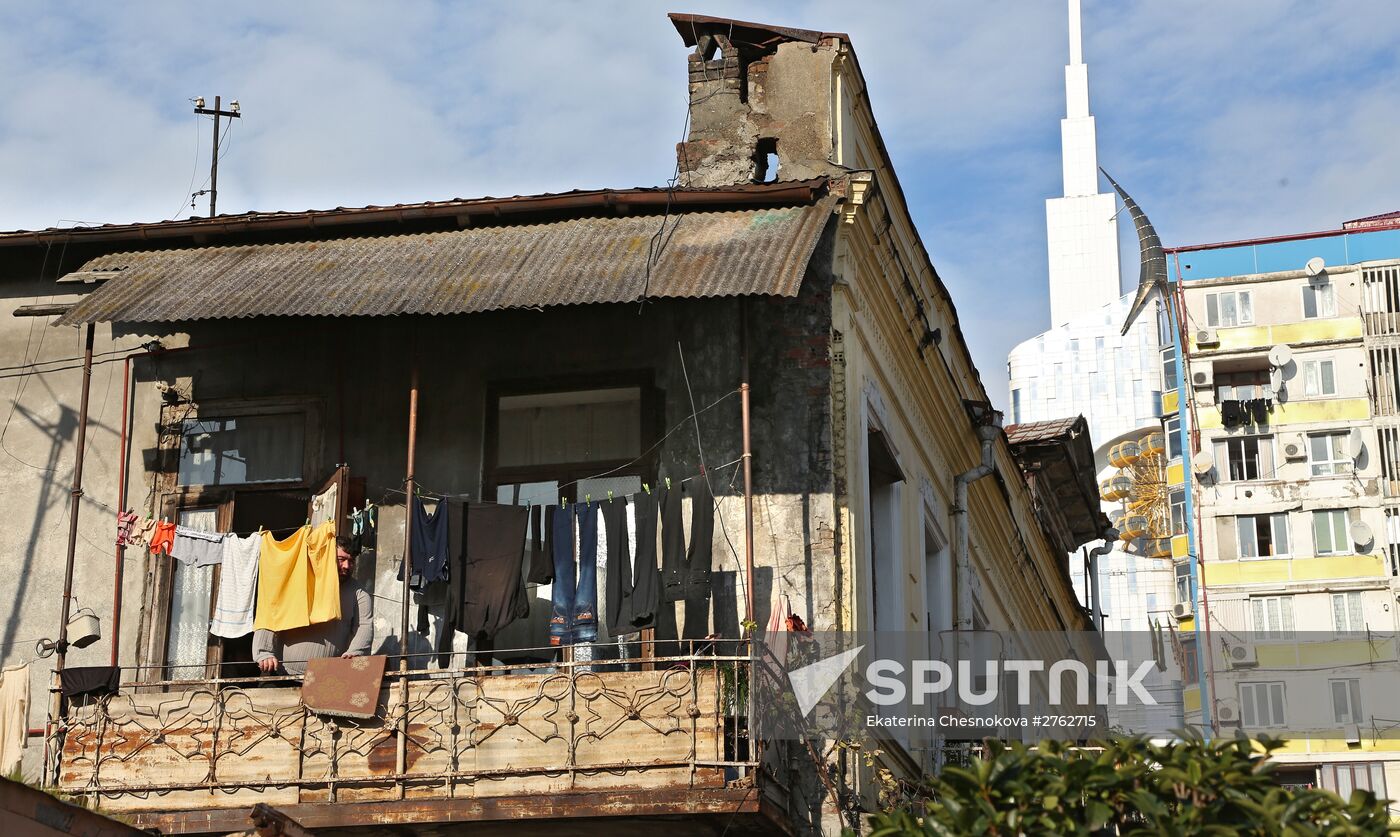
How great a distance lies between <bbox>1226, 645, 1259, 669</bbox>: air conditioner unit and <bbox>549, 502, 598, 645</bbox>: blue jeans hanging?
4884 cm

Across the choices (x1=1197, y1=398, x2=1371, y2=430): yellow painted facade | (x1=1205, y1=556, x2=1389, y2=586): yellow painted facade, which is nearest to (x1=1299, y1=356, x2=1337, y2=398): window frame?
(x1=1197, y1=398, x2=1371, y2=430): yellow painted facade

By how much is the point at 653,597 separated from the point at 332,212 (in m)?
4.42

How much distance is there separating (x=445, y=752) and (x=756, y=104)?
6.72 meters

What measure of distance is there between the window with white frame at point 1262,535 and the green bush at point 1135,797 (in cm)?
5262

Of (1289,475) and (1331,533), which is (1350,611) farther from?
(1289,475)

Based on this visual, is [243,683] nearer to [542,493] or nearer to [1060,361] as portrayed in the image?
[542,493]

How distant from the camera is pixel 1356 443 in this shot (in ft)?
196

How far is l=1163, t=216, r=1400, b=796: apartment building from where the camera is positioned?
58.0m

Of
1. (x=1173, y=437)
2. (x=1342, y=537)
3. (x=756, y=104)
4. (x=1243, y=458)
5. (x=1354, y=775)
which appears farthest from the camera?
(x=1173, y=437)

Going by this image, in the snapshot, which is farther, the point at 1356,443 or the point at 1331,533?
the point at 1356,443

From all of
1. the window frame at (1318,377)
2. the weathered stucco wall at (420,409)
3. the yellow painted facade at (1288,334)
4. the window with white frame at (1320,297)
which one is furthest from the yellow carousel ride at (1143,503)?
the weathered stucco wall at (420,409)

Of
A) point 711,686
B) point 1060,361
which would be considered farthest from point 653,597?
point 1060,361

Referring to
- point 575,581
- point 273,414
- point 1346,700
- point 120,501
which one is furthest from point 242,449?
point 1346,700

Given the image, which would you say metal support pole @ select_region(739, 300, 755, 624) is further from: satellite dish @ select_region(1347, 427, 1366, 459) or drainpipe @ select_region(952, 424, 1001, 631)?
satellite dish @ select_region(1347, 427, 1366, 459)
